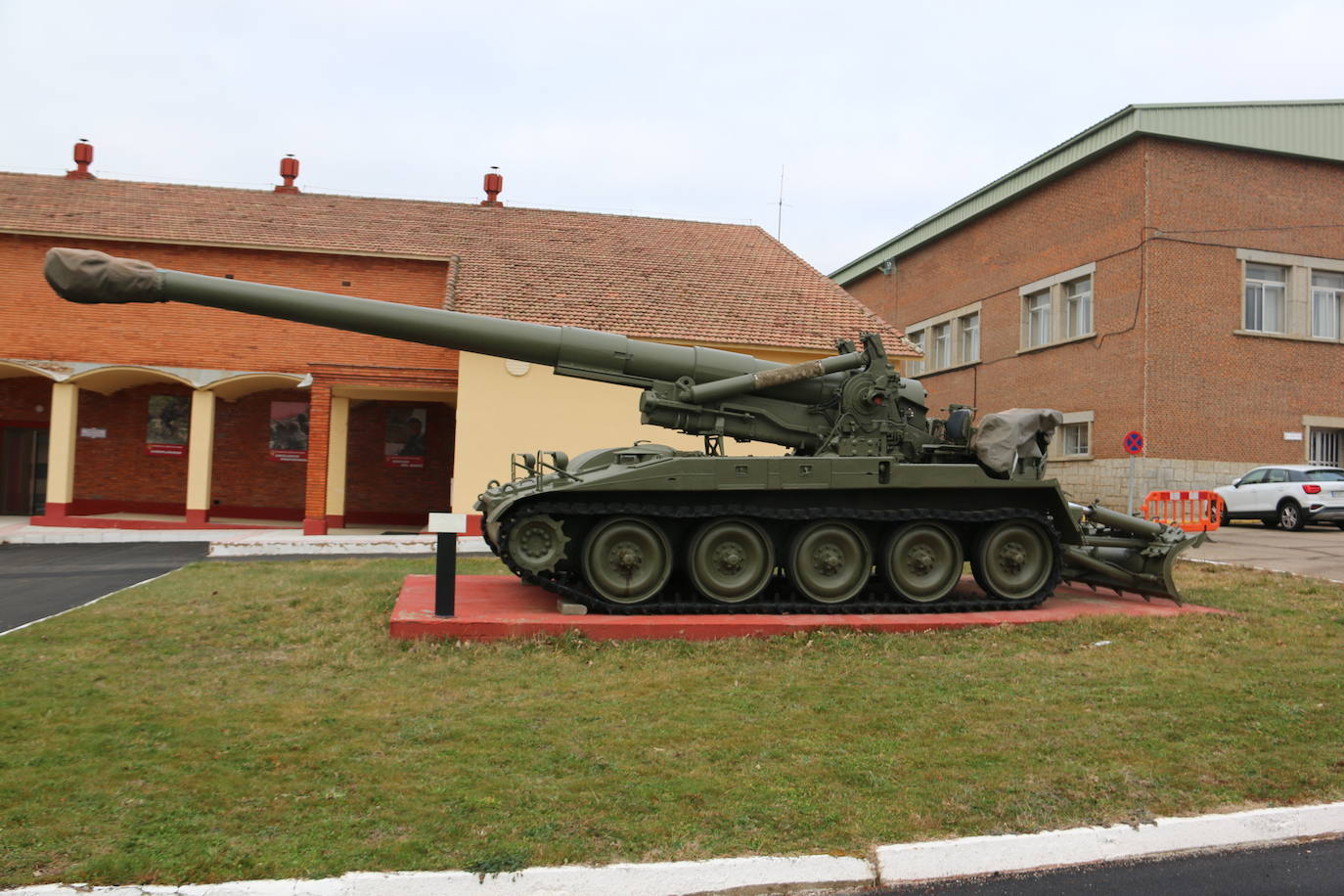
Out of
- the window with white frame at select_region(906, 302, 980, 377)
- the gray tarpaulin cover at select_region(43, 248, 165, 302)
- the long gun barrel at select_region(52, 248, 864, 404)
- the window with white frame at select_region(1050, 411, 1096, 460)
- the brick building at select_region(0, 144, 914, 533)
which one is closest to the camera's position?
the gray tarpaulin cover at select_region(43, 248, 165, 302)

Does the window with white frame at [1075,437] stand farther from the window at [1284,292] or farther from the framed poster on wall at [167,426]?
the framed poster on wall at [167,426]

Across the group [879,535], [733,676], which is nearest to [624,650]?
[733,676]

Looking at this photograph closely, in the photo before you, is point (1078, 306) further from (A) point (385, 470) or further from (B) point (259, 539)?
(B) point (259, 539)

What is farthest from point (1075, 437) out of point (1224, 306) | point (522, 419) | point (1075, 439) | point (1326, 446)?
point (522, 419)

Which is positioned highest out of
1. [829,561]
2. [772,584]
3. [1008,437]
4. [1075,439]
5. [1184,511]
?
[1075,439]

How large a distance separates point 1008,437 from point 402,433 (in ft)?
57.7

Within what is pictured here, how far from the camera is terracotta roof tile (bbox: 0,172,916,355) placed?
64.1ft

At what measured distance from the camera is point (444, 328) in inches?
321

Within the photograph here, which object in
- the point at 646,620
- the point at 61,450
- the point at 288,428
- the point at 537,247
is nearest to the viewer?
the point at 646,620

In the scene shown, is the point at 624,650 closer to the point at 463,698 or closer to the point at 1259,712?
the point at 463,698

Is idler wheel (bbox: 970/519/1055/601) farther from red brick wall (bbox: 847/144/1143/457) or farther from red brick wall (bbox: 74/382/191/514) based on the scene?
red brick wall (bbox: 74/382/191/514)

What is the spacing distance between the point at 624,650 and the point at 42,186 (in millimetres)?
23241

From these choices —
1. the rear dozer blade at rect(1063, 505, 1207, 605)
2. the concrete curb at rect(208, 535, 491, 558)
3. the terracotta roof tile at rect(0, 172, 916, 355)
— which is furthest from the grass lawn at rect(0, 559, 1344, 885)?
the terracotta roof tile at rect(0, 172, 916, 355)

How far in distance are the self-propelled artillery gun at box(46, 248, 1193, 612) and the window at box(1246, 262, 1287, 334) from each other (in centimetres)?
1822
